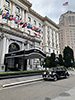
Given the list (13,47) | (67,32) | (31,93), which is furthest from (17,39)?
(67,32)

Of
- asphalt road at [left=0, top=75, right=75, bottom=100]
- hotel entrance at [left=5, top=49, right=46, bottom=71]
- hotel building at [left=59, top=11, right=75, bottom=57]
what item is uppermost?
hotel building at [left=59, top=11, right=75, bottom=57]

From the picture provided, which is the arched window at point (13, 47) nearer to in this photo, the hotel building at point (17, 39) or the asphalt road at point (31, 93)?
the hotel building at point (17, 39)

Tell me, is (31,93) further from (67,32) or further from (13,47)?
(67,32)

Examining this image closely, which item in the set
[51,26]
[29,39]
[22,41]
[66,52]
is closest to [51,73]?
[22,41]

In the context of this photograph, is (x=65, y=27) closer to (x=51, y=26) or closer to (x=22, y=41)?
(x=51, y=26)

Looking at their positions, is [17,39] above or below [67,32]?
below

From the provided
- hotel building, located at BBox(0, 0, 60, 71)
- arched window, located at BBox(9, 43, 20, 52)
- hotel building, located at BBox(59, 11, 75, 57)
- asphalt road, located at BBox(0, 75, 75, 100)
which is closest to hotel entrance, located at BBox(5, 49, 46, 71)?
hotel building, located at BBox(0, 0, 60, 71)

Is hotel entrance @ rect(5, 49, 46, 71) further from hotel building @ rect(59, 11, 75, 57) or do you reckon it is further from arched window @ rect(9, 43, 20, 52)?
hotel building @ rect(59, 11, 75, 57)

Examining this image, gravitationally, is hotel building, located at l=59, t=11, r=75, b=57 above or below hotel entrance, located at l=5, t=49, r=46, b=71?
above

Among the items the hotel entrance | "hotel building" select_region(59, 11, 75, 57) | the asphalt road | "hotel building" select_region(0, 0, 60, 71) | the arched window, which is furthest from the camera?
"hotel building" select_region(59, 11, 75, 57)

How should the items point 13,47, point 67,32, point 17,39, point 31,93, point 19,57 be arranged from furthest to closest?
point 67,32 → point 13,47 → point 17,39 → point 19,57 → point 31,93

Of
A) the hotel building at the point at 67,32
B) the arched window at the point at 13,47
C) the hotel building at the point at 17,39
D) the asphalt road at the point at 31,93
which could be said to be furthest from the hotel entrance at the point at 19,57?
the hotel building at the point at 67,32

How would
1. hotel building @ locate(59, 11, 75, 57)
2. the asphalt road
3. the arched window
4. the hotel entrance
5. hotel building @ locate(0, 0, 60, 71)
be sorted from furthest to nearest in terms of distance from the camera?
hotel building @ locate(59, 11, 75, 57)
the arched window
hotel building @ locate(0, 0, 60, 71)
the hotel entrance
the asphalt road

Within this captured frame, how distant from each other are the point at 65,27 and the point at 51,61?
278 ft
